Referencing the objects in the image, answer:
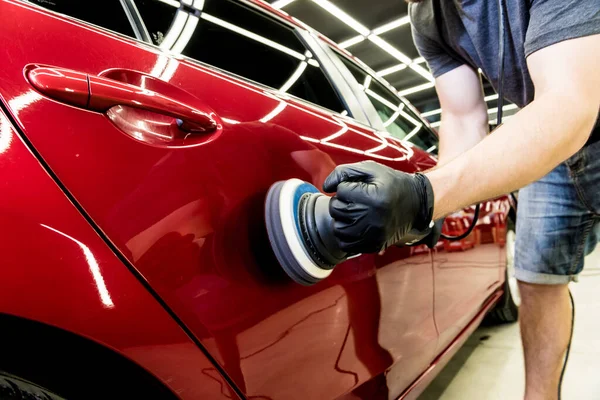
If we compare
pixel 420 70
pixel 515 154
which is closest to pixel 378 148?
pixel 515 154

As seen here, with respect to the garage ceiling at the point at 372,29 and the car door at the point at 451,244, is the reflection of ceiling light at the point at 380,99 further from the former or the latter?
the garage ceiling at the point at 372,29

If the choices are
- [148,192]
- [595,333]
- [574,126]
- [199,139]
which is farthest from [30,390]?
[595,333]

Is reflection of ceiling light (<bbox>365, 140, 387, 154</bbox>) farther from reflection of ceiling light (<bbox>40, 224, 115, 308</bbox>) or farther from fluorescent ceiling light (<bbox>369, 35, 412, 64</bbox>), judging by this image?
fluorescent ceiling light (<bbox>369, 35, 412, 64</bbox>)

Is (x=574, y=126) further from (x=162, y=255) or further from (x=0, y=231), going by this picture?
(x=0, y=231)

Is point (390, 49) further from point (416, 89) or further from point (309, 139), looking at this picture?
point (309, 139)

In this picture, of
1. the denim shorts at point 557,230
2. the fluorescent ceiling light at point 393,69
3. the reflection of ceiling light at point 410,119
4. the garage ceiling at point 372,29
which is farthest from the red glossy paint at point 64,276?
the fluorescent ceiling light at point 393,69

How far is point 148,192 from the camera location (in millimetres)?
536

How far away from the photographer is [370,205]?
63 centimetres

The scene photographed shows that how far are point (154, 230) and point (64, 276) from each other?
12 cm

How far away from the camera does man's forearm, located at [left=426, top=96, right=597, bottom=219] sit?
0.69m

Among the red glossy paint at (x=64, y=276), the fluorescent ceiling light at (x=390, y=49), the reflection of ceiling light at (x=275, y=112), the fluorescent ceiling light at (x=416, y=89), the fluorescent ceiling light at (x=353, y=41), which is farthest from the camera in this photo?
the fluorescent ceiling light at (x=416, y=89)

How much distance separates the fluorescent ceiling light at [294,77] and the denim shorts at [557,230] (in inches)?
34.3

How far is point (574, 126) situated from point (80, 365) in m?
0.91

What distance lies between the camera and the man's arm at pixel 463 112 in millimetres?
1382
